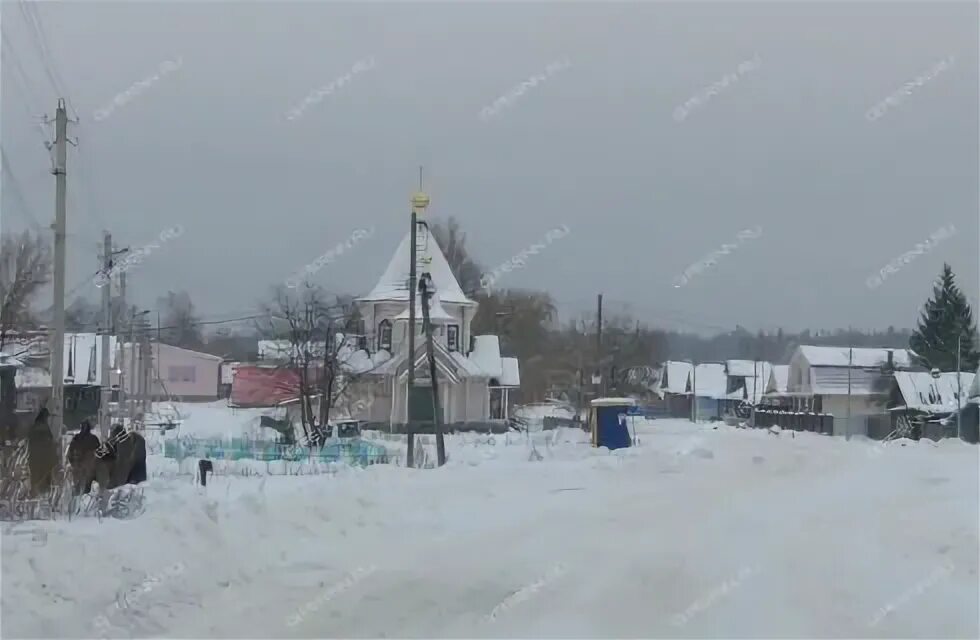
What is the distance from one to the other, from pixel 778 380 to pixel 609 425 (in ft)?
156

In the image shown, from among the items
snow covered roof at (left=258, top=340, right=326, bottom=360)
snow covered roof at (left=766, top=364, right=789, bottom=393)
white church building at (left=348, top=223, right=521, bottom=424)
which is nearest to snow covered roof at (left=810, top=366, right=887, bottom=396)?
snow covered roof at (left=766, top=364, right=789, bottom=393)

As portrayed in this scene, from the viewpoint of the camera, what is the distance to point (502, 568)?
34.0 ft

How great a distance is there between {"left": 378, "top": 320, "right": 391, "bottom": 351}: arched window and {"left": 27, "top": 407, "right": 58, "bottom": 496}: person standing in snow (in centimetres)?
3799

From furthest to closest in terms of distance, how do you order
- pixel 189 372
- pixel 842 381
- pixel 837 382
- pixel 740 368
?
pixel 740 368, pixel 189 372, pixel 842 381, pixel 837 382

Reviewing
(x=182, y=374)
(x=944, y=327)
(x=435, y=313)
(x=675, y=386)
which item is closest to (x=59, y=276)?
(x=435, y=313)

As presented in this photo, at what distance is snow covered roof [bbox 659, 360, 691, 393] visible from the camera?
319ft

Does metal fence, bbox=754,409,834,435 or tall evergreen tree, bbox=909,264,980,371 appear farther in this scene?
tall evergreen tree, bbox=909,264,980,371

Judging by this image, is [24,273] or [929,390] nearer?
[24,273]

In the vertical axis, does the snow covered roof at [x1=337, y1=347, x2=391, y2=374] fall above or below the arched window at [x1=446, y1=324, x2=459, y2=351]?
below

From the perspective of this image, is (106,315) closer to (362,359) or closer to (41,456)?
(362,359)

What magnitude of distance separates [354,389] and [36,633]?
43.4 m

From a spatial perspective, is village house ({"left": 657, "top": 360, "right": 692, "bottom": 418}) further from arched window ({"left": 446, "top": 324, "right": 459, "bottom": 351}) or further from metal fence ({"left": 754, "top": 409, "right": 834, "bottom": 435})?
arched window ({"left": 446, "top": 324, "right": 459, "bottom": 351})

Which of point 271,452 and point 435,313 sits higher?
point 435,313

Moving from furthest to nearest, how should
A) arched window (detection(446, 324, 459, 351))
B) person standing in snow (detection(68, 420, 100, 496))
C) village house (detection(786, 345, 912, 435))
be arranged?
1. village house (detection(786, 345, 912, 435))
2. arched window (detection(446, 324, 459, 351))
3. person standing in snow (detection(68, 420, 100, 496))
